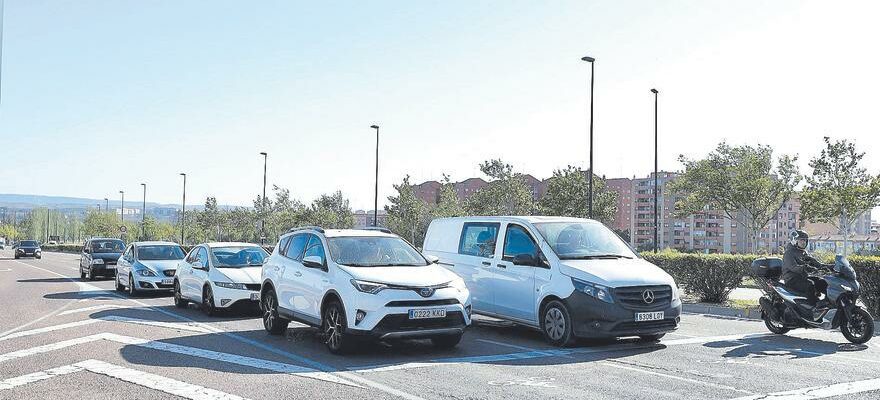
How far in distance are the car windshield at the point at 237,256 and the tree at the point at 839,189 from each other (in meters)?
34.9

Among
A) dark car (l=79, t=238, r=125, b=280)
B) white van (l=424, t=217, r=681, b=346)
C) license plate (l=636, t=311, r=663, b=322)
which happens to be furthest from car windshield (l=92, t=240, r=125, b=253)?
license plate (l=636, t=311, r=663, b=322)

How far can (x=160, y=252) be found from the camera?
845 inches

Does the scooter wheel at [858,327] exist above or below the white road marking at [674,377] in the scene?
above

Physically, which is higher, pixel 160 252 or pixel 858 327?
pixel 160 252

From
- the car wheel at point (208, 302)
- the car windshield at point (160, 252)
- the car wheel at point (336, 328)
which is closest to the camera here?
the car wheel at point (336, 328)

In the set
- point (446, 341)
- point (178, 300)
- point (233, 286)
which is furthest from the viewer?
point (178, 300)

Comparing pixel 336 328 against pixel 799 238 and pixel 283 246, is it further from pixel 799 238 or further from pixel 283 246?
pixel 799 238

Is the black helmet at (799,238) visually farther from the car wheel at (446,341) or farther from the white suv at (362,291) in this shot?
the car wheel at (446,341)

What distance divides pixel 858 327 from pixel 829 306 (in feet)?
1.57

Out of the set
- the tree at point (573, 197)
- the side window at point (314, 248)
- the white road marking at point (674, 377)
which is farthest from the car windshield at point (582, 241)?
the tree at point (573, 197)

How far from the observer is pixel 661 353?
10234mm

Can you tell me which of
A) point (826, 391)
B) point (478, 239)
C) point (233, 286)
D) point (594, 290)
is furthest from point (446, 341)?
point (233, 286)

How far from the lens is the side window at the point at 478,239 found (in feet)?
40.7

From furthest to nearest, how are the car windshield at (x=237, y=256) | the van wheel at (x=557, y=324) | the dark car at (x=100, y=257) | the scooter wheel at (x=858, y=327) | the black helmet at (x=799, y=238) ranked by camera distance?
the dark car at (x=100, y=257), the car windshield at (x=237, y=256), the black helmet at (x=799, y=238), the scooter wheel at (x=858, y=327), the van wheel at (x=557, y=324)
